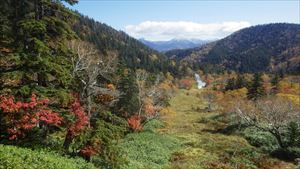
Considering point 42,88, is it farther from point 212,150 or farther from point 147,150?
point 212,150

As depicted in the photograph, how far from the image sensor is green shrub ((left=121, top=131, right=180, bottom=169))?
3454 centimetres

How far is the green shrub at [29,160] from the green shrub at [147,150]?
8.03 m

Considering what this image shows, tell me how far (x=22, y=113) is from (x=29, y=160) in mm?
3196

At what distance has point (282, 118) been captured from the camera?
45.3 m

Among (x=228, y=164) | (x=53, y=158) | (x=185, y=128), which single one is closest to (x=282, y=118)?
(x=228, y=164)

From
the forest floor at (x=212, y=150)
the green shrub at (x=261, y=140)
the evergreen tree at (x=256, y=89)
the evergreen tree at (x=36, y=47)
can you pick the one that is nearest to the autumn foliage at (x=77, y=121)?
the evergreen tree at (x=36, y=47)

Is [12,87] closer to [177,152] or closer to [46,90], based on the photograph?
[46,90]

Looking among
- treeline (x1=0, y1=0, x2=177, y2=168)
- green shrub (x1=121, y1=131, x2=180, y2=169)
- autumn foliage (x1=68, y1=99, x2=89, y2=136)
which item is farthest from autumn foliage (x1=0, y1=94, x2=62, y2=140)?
green shrub (x1=121, y1=131, x2=180, y2=169)

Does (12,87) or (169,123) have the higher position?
(12,87)

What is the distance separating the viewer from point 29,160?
63.9ft

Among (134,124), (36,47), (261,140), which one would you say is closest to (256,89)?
(261,140)

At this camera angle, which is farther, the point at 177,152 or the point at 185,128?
the point at 185,128

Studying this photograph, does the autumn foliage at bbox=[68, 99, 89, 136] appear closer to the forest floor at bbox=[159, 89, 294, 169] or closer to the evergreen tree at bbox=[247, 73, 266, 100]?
the forest floor at bbox=[159, 89, 294, 169]

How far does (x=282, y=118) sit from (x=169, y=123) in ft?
88.4
